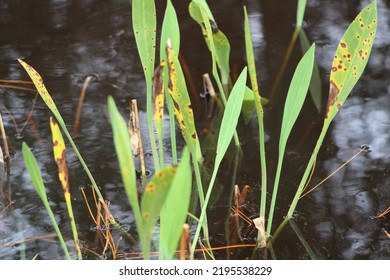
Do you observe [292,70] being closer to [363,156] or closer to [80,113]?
[363,156]

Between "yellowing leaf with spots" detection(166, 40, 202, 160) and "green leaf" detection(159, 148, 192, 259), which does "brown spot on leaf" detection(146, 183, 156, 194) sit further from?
"yellowing leaf with spots" detection(166, 40, 202, 160)

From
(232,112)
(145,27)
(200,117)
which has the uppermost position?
(145,27)

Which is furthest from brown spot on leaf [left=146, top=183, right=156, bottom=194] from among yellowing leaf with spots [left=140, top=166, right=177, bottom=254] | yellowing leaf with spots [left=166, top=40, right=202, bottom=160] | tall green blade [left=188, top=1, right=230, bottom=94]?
tall green blade [left=188, top=1, right=230, bottom=94]

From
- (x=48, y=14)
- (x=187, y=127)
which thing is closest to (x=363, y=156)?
(x=187, y=127)

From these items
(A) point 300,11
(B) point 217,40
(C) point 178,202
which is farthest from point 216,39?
(C) point 178,202

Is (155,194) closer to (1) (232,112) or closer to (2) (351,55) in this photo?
(1) (232,112)

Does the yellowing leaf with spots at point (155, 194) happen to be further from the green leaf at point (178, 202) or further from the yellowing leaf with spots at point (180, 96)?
the yellowing leaf with spots at point (180, 96)
